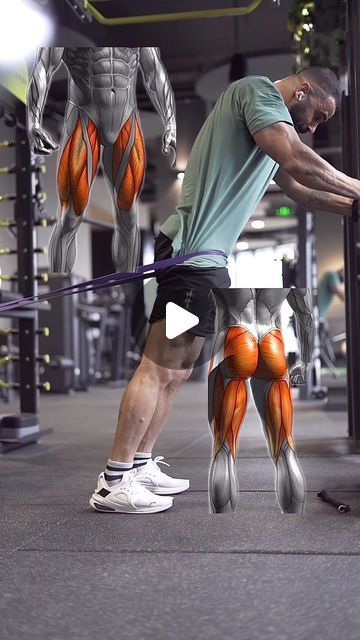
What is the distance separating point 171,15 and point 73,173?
55cm

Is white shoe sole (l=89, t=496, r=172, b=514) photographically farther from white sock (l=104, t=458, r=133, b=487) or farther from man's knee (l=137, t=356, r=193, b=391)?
man's knee (l=137, t=356, r=193, b=391)

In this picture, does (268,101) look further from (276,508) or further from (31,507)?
(31,507)

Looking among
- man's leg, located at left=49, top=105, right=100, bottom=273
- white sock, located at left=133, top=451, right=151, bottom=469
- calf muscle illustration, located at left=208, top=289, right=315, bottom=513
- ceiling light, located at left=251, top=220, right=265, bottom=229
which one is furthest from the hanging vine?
white sock, located at left=133, top=451, right=151, bottom=469

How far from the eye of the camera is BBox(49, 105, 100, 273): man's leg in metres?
1.95

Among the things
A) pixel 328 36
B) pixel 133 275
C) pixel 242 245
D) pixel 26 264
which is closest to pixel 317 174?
pixel 242 245

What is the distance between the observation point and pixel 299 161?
5.97ft

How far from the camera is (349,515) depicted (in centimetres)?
216

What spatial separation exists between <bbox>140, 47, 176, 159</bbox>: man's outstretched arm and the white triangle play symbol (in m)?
0.48

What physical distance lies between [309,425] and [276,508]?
8.96 feet

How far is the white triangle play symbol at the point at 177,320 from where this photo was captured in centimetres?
183

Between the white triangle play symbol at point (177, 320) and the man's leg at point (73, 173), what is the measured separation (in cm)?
37

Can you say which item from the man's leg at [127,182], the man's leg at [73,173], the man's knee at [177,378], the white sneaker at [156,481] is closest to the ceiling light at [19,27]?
the man's leg at [73,173]

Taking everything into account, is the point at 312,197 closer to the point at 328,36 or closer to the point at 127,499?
the point at 127,499

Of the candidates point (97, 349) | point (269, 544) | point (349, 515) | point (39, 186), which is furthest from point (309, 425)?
point (97, 349)
